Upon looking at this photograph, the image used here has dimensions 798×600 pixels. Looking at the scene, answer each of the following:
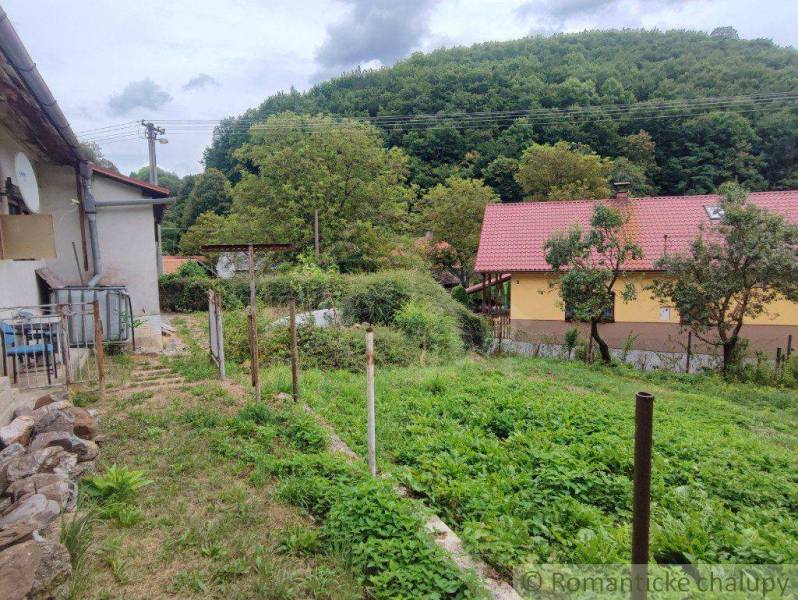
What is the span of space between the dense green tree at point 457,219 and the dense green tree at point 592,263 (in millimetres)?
13121

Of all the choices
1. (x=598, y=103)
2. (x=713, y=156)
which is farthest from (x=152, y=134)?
(x=713, y=156)

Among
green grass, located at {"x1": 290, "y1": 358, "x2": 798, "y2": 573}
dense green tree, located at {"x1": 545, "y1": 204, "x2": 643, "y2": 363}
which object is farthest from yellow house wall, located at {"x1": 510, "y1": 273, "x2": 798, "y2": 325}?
green grass, located at {"x1": 290, "y1": 358, "x2": 798, "y2": 573}

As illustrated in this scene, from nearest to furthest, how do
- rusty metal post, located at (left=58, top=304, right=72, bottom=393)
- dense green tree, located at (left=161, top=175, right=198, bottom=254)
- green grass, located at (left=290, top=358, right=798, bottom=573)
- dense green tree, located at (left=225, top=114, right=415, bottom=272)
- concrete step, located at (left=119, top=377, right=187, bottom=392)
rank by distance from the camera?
green grass, located at (left=290, top=358, right=798, bottom=573)
rusty metal post, located at (left=58, top=304, right=72, bottom=393)
concrete step, located at (left=119, top=377, right=187, bottom=392)
dense green tree, located at (left=225, top=114, right=415, bottom=272)
dense green tree, located at (left=161, top=175, right=198, bottom=254)

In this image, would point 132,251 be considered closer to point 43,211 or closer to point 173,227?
point 43,211

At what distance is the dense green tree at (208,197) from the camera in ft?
121

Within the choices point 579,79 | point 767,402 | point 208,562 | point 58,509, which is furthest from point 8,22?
point 579,79

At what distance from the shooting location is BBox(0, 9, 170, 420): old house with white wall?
5031 millimetres

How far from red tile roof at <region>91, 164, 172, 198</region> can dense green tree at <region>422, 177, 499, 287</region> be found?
17864 millimetres

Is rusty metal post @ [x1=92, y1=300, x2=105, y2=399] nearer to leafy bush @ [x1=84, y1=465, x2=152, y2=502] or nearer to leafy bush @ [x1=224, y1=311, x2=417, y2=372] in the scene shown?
leafy bush @ [x1=84, y1=465, x2=152, y2=502]

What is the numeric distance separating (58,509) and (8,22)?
11.8ft

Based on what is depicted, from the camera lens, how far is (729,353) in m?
11.1

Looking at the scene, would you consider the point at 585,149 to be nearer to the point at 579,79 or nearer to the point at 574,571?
the point at 579,79

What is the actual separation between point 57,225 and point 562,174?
964 inches

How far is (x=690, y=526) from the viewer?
296 centimetres
